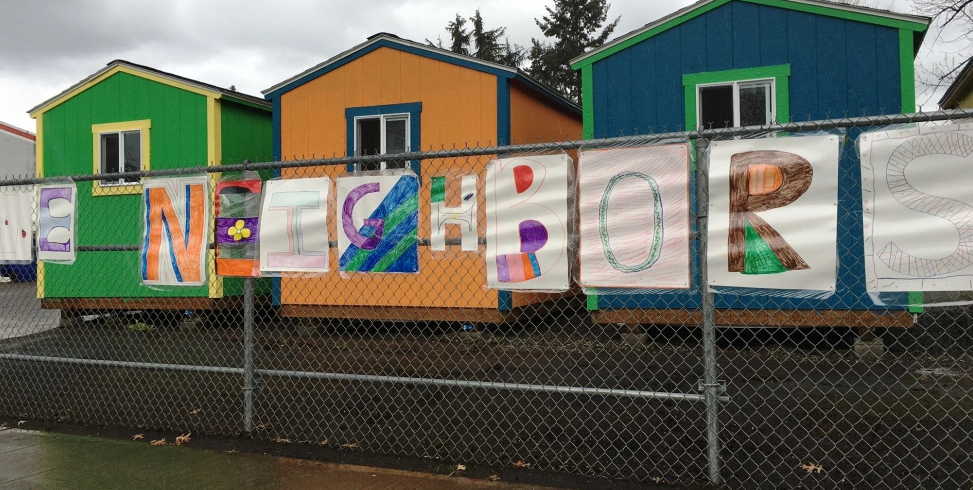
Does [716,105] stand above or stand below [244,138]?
below

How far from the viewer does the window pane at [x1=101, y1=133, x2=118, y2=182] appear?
11250mm

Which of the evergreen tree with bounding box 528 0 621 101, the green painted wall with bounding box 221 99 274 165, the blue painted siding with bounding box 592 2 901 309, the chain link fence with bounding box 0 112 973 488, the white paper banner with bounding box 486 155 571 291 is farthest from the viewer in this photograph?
the evergreen tree with bounding box 528 0 621 101

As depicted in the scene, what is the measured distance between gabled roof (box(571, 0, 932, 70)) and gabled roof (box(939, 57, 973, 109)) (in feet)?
24.5

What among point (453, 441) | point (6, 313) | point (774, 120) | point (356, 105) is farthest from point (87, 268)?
point (774, 120)

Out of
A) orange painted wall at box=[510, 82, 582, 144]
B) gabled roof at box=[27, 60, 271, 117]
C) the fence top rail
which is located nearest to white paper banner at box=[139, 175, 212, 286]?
the fence top rail

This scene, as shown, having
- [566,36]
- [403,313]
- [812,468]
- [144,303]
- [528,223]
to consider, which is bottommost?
[812,468]

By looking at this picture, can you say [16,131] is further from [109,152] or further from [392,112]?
[392,112]

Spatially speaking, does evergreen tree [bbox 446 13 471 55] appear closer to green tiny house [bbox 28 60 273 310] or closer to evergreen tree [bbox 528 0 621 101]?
evergreen tree [bbox 528 0 621 101]

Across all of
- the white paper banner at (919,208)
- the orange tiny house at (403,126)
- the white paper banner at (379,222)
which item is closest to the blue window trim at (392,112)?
the orange tiny house at (403,126)

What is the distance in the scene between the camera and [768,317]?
7.92m

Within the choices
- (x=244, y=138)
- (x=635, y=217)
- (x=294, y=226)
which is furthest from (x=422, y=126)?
(x=635, y=217)

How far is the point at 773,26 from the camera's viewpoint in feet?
26.8

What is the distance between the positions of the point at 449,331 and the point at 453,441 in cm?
521

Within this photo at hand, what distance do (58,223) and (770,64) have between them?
7338mm
